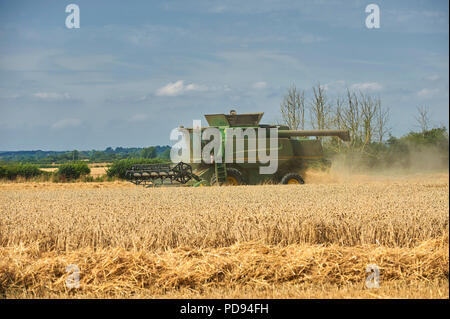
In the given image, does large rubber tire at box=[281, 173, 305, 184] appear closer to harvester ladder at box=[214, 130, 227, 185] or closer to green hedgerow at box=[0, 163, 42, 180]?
harvester ladder at box=[214, 130, 227, 185]

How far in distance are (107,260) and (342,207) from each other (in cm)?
342

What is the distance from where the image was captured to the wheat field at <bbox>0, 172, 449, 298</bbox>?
4.78 metres

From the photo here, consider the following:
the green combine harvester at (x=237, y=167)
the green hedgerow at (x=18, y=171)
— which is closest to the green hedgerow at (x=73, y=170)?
the green hedgerow at (x=18, y=171)

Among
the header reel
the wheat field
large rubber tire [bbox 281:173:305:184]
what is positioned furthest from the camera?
large rubber tire [bbox 281:173:305:184]

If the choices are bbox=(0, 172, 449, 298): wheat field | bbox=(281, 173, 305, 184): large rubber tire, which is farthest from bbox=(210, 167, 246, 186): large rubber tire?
bbox=(0, 172, 449, 298): wheat field

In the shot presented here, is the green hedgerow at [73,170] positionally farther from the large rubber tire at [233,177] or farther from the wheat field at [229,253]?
the wheat field at [229,253]

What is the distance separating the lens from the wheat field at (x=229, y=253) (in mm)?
4777

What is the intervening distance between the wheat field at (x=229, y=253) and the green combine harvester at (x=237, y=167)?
846 centimetres

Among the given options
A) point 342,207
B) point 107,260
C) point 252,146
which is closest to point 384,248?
point 342,207

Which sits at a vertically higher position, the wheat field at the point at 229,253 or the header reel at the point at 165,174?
the header reel at the point at 165,174

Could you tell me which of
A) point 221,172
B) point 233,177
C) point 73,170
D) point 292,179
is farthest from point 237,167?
point 73,170

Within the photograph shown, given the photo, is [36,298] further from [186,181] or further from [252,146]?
[252,146]

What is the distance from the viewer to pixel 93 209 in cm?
725

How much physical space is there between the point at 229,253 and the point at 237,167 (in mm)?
10392
